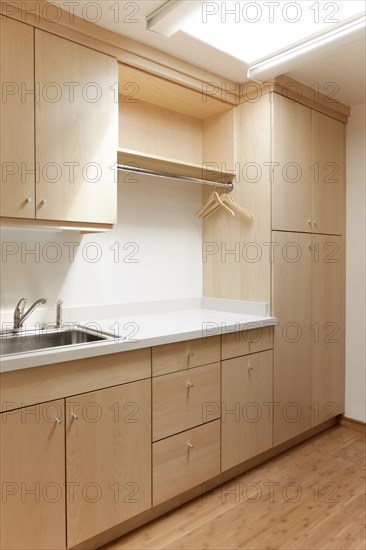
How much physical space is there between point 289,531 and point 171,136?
2377 millimetres

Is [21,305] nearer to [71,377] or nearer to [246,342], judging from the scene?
[71,377]

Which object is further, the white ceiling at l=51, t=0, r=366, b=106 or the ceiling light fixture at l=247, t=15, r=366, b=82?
the ceiling light fixture at l=247, t=15, r=366, b=82

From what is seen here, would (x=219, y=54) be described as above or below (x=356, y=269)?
above

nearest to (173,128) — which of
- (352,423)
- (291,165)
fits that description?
(291,165)

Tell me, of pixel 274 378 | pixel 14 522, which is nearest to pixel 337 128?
pixel 274 378

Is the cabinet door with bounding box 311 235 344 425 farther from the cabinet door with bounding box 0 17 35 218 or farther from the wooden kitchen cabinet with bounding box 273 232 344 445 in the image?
the cabinet door with bounding box 0 17 35 218

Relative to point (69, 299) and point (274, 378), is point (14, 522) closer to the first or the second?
point (69, 299)

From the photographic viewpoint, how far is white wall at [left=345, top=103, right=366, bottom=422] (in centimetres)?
304

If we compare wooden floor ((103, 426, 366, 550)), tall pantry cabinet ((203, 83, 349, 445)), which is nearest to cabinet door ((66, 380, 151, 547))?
wooden floor ((103, 426, 366, 550))

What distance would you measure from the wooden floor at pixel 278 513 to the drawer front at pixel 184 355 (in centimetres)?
74

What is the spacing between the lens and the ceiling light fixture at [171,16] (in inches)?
68.9

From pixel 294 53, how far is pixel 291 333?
1.67 m

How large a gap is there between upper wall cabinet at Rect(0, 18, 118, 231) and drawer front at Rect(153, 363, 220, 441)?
0.87 metres

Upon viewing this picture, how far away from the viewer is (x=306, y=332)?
9.24 feet
